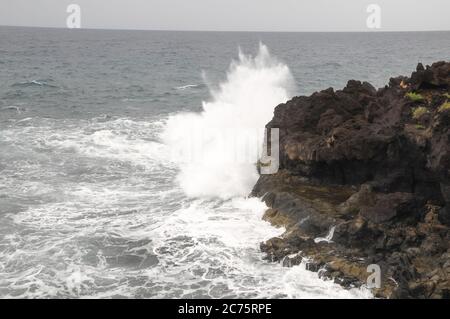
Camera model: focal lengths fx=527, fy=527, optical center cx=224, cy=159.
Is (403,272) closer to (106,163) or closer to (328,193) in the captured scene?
(328,193)

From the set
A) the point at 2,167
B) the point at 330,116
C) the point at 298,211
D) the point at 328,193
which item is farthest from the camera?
the point at 2,167

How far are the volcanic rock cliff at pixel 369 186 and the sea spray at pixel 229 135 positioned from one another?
82.1 inches

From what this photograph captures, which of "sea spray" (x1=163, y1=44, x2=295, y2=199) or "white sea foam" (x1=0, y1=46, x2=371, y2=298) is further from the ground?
"sea spray" (x1=163, y1=44, x2=295, y2=199)

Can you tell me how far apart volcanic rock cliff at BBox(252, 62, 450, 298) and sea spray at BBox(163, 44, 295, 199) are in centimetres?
209

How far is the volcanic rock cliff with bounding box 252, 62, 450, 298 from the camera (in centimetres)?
1369

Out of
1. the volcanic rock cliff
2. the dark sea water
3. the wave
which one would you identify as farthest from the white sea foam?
the wave

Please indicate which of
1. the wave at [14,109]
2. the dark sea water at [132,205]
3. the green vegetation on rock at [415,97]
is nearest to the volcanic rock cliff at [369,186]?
the green vegetation on rock at [415,97]

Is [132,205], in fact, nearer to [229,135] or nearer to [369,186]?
[229,135]

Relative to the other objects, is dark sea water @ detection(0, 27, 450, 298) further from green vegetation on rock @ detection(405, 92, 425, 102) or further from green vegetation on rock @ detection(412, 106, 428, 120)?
green vegetation on rock @ detection(405, 92, 425, 102)

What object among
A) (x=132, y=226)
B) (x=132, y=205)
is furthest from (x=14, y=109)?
(x=132, y=226)

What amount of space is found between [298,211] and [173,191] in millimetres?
6439

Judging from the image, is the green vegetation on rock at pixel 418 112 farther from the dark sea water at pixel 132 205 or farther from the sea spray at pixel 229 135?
the sea spray at pixel 229 135

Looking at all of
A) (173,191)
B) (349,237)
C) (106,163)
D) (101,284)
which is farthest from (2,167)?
(349,237)

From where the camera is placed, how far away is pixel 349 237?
14.7m
